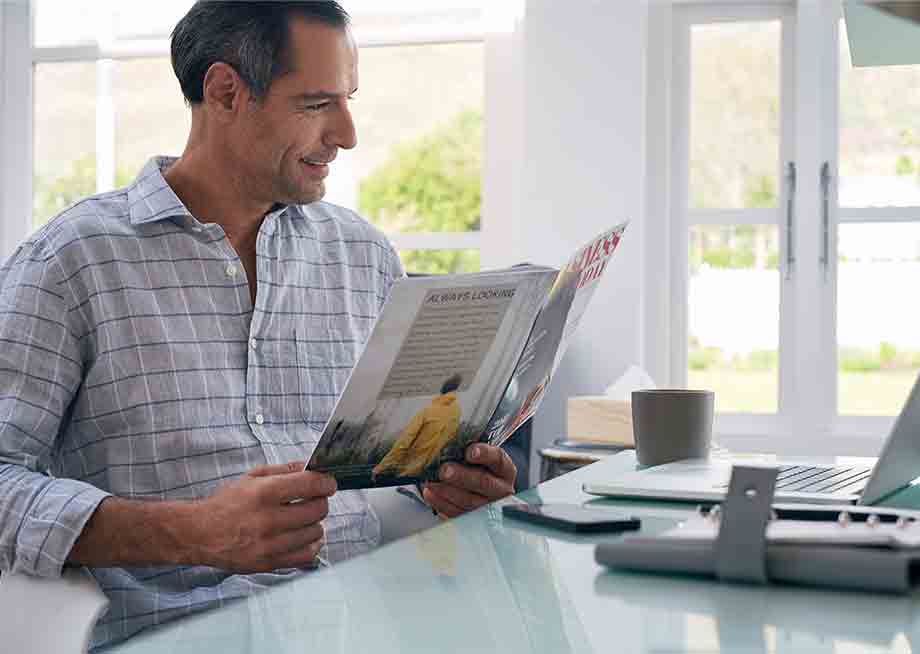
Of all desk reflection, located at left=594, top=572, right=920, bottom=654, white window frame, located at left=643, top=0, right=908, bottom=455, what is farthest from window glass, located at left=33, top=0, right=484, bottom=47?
desk reflection, located at left=594, top=572, right=920, bottom=654

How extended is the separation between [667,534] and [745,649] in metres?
0.18

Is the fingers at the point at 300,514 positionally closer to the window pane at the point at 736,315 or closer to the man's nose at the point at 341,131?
the man's nose at the point at 341,131

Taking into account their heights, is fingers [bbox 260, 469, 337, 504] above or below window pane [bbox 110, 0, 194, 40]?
below

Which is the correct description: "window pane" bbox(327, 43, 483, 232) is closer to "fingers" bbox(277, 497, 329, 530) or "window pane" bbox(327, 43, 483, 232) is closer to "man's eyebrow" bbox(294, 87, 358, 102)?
"man's eyebrow" bbox(294, 87, 358, 102)

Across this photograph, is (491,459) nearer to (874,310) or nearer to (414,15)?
(874,310)

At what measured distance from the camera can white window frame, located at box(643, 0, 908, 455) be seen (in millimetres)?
3492

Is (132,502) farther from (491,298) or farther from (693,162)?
(693,162)

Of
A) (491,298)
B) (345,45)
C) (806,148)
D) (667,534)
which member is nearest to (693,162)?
(806,148)

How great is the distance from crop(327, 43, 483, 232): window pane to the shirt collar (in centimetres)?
230

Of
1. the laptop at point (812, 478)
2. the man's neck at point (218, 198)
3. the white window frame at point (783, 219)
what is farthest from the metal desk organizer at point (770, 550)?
the white window frame at point (783, 219)

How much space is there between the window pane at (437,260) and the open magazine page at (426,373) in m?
2.58

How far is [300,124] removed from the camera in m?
1.70

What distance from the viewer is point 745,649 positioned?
1.98ft

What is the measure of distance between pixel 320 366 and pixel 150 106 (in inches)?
111
